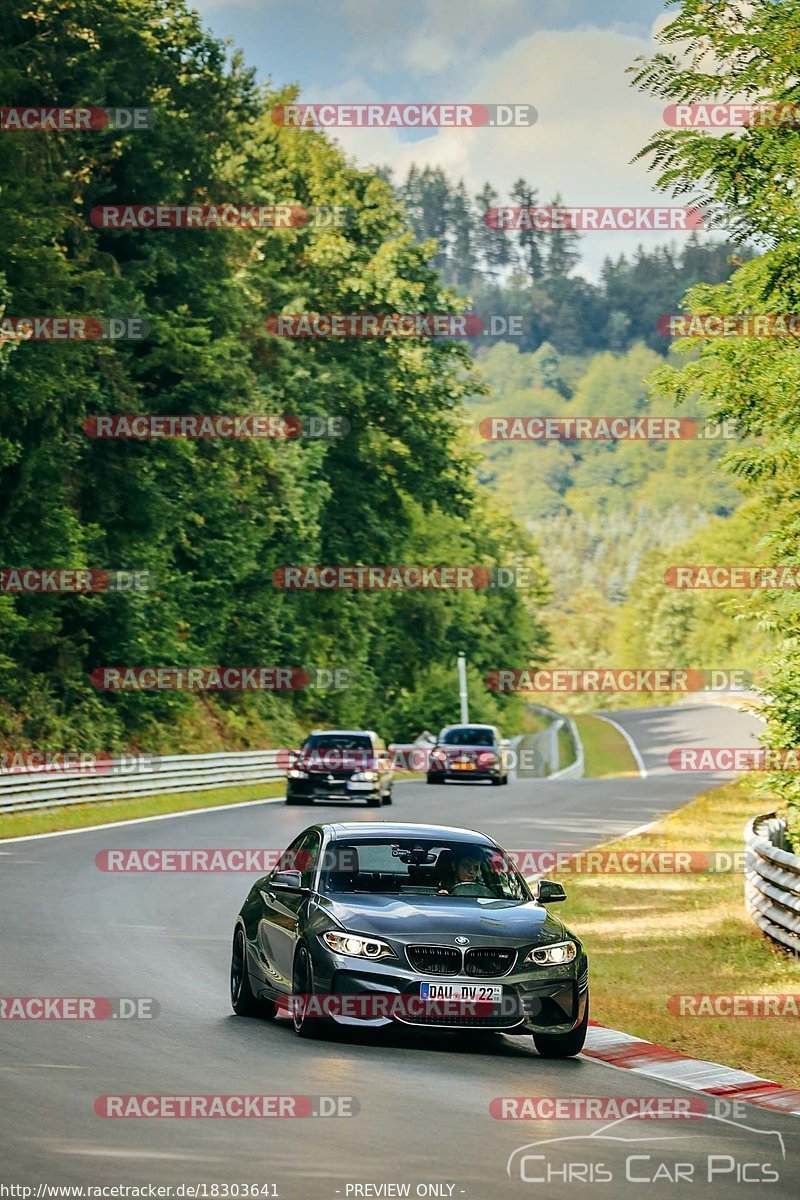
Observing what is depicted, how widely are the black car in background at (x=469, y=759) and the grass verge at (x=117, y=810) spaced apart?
5.56 metres

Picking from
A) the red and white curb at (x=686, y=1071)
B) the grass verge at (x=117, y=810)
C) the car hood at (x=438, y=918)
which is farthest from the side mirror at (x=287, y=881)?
the grass verge at (x=117, y=810)

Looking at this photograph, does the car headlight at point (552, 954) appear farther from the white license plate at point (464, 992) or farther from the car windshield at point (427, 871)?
the car windshield at point (427, 871)

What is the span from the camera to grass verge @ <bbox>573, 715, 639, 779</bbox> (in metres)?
86.0

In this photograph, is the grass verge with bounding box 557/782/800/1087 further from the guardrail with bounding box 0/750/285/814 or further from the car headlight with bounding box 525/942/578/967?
the guardrail with bounding box 0/750/285/814

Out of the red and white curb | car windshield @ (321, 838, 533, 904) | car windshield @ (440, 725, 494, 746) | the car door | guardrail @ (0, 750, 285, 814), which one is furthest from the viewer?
car windshield @ (440, 725, 494, 746)

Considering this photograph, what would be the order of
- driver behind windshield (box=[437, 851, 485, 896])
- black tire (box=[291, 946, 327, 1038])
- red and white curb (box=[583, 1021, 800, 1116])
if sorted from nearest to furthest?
red and white curb (box=[583, 1021, 800, 1116]) → black tire (box=[291, 946, 327, 1038]) → driver behind windshield (box=[437, 851, 485, 896])

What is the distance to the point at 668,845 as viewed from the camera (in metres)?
32.1

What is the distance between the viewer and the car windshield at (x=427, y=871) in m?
12.5

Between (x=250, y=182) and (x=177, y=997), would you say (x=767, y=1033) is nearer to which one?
(x=177, y=997)

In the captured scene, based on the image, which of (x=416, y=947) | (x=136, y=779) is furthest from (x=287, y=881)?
(x=136, y=779)

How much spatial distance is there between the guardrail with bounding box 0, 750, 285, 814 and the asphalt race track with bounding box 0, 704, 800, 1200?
15194 mm

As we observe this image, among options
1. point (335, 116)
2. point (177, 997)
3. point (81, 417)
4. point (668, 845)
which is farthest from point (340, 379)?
point (177, 997)

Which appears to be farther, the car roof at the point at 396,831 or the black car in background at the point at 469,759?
the black car in background at the point at 469,759

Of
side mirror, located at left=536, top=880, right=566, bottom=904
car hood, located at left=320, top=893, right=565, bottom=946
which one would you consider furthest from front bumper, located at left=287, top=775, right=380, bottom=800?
car hood, located at left=320, top=893, right=565, bottom=946
